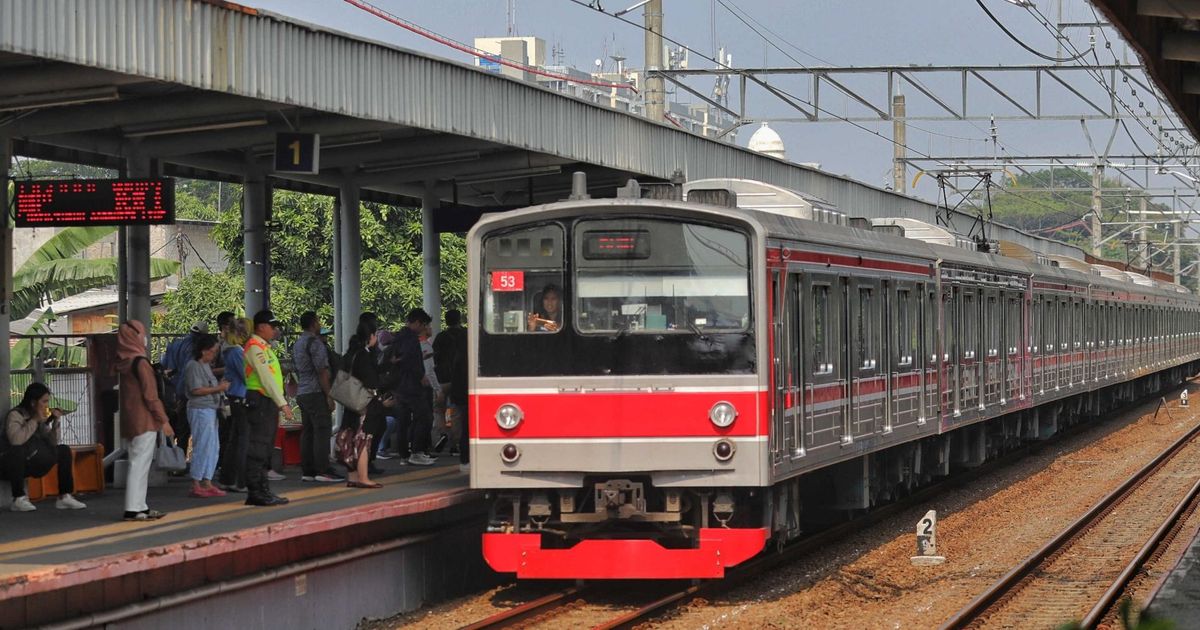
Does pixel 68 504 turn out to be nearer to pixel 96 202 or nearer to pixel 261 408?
pixel 261 408

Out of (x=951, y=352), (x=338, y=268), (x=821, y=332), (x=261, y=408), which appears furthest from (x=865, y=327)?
(x=338, y=268)

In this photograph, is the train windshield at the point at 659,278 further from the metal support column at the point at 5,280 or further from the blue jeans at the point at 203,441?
the metal support column at the point at 5,280

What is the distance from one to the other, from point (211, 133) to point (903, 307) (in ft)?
20.8

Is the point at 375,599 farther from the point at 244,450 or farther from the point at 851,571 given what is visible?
the point at 851,571

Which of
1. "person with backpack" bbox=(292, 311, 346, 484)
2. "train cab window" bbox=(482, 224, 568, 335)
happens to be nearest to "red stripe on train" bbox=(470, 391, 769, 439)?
"train cab window" bbox=(482, 224, 568, 335)

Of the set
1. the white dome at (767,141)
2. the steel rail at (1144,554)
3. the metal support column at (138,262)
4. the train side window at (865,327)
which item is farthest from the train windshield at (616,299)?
the white dome at (767,141)

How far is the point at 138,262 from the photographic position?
14.1 metres

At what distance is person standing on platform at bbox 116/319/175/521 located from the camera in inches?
415

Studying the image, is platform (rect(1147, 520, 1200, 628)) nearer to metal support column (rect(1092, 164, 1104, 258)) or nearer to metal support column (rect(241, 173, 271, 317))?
metal support column (rect(241, 173, 271, 317))

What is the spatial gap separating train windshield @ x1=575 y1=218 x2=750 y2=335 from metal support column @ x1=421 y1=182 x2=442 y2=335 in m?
7.14

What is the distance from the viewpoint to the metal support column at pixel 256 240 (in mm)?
15977

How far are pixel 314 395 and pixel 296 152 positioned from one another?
2.00 m

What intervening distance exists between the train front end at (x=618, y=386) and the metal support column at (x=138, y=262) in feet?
13.4

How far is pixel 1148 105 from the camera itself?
31.0m
